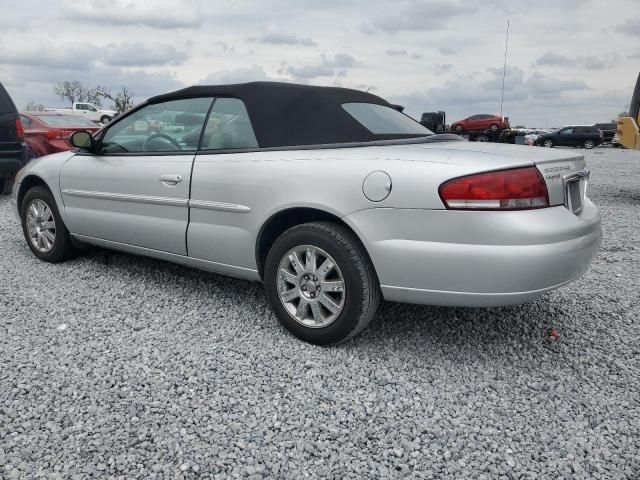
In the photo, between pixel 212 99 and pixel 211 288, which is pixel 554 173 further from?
pixel 211 288

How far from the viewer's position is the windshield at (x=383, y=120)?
3.52m

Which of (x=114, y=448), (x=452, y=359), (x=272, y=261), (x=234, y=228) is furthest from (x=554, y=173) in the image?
(x=114, y=448)

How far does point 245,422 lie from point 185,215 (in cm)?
170

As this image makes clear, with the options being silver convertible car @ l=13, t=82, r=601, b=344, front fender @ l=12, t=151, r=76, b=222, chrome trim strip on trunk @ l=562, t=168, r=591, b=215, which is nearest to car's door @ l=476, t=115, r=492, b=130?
silver convertible car @ l=13, t=82, r=601, b=344

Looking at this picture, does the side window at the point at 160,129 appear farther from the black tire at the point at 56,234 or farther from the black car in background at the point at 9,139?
the black car in background at the point at 9,139

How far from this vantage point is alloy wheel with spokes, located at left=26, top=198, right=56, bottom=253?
5062mm

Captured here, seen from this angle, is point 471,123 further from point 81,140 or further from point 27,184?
point 81,140

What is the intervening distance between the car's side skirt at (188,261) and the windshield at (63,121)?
7495 millimetres

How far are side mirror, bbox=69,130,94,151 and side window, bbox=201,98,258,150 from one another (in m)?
1.23

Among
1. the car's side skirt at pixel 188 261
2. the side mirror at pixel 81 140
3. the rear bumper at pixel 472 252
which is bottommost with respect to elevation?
the car's side skirt at pixel 188 261

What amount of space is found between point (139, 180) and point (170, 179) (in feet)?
1.21

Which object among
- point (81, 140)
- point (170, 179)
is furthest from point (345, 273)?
point (81, 140)

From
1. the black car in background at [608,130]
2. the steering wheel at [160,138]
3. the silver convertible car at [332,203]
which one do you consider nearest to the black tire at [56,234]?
the silver convertible car at [332,203]

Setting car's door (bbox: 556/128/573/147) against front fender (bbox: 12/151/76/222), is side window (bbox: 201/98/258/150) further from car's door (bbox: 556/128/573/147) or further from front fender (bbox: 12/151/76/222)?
car's door (bbox: 556/128/573/147)
